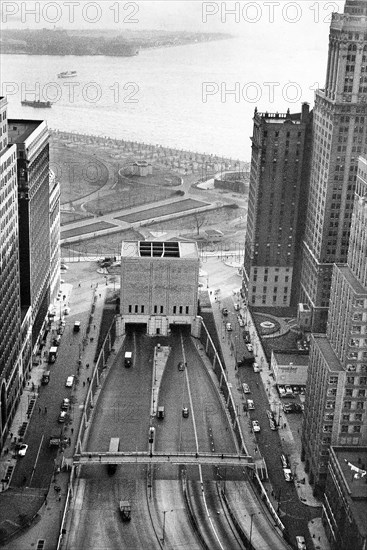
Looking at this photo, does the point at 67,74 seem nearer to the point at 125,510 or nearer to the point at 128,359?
the point at 128,359

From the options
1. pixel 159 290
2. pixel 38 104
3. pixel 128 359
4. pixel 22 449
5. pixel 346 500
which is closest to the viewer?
pixel 346 500

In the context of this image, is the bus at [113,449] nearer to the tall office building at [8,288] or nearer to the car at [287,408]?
the tall office building at [8,288]

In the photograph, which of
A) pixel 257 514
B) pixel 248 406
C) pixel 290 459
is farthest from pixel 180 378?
pixel 257 514

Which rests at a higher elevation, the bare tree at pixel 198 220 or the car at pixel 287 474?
the car at pixel 287 474

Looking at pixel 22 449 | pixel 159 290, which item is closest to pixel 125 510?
pixel 22 449

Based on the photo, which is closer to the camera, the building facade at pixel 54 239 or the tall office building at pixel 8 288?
the tall office building at pixel 8 288

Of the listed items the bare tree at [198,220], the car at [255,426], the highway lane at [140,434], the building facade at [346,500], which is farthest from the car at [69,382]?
the bare tree at [198,220]
